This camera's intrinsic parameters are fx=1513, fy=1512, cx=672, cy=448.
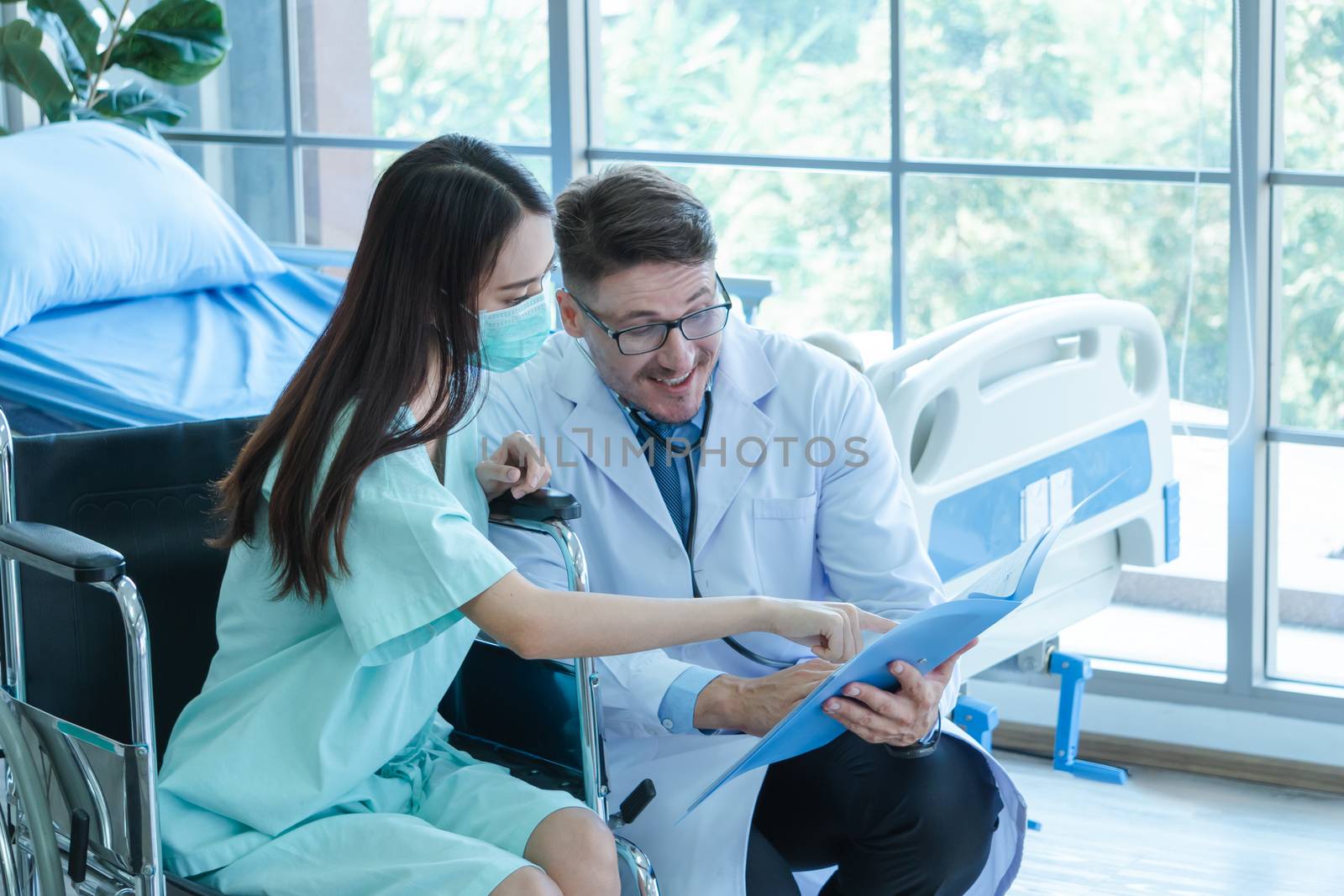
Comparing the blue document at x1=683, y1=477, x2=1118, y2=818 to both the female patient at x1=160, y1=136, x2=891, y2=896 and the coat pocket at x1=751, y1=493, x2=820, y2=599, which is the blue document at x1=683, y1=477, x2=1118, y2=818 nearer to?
the female patient at x1=160, y1=136, x2=891, y2=896

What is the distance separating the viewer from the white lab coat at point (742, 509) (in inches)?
69.7

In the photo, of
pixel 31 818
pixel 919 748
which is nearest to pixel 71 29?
pixel 31 818

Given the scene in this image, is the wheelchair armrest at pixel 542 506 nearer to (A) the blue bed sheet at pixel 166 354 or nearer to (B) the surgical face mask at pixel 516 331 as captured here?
(B) the surgical face mask at pixel 516 331

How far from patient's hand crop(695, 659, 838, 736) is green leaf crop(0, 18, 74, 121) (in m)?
2.54

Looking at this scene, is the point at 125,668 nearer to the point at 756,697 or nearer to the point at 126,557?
the point at 126,557

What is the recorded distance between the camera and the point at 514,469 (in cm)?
161

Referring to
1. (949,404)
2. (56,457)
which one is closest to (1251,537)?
(949,404)

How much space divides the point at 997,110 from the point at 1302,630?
1.17 m

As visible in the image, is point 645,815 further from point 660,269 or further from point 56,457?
point 56,457

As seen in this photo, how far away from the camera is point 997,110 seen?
2980 millimetres

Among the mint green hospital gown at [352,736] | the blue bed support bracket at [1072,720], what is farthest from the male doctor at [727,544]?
the blue bed support bracket at [1072,720]

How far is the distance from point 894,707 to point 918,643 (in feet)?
0.39

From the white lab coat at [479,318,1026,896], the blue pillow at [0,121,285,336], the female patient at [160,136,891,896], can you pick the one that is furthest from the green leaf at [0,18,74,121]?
the female patient at [160,136,891,896]

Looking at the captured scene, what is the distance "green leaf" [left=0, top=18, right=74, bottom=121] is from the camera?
11.4ft
